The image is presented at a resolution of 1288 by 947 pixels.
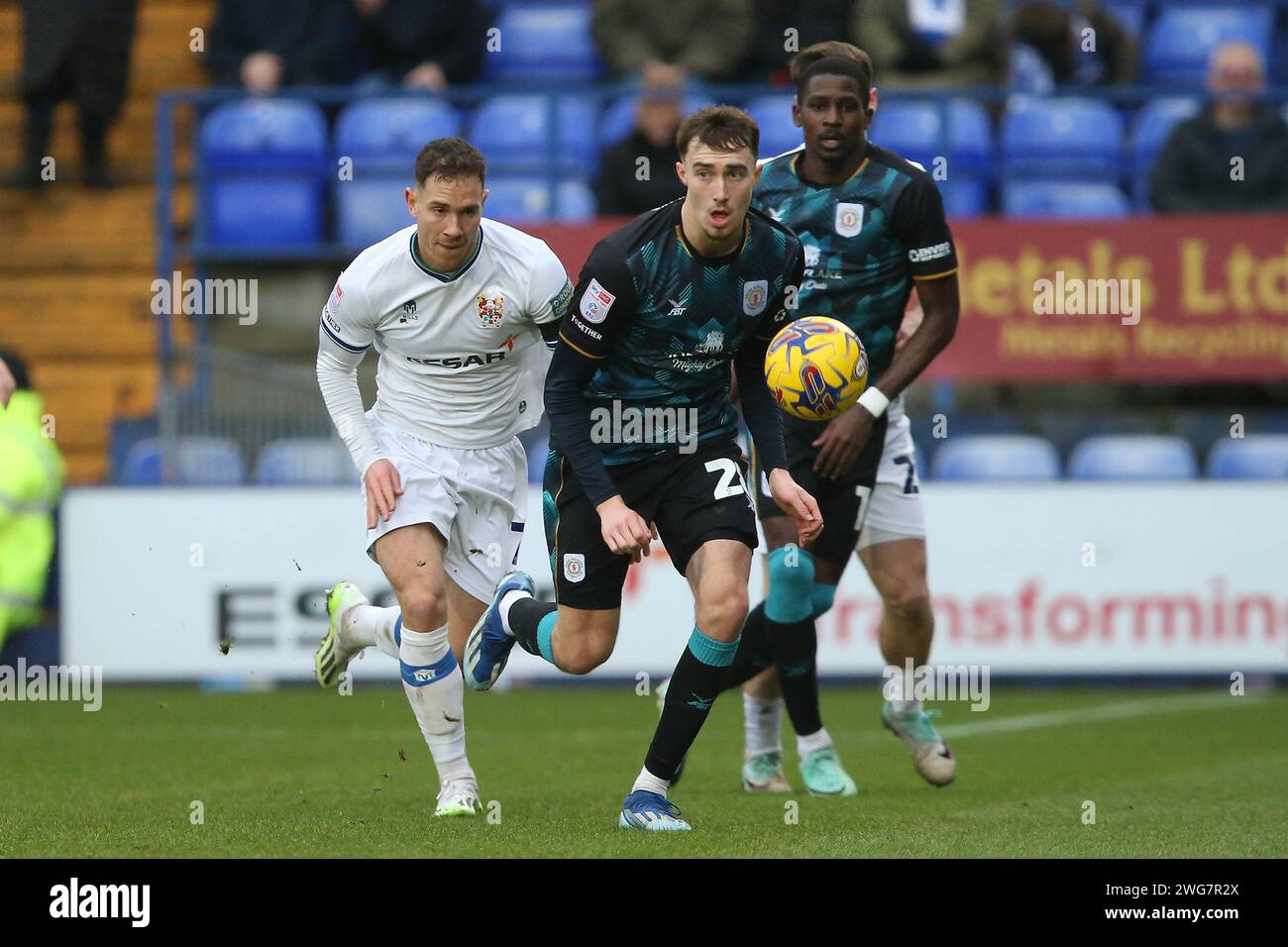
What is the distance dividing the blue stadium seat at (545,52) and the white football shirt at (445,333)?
889 cm

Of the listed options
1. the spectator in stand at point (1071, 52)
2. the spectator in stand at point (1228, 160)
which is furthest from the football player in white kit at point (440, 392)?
the spectator in stand at point (1071, 52)

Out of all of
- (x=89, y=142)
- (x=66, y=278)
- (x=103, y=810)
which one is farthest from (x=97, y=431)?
(x=103, y=810)

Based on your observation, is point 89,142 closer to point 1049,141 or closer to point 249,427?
point 249,427

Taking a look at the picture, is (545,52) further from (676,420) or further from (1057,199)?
(676,420)

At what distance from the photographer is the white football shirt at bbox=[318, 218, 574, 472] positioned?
7.07m

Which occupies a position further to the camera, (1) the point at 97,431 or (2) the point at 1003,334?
(1) the point at 97,431

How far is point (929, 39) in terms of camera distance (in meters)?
14.9

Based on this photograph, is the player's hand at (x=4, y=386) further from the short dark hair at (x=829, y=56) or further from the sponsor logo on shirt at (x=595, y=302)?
the short dark hair at (x=829, y=56)

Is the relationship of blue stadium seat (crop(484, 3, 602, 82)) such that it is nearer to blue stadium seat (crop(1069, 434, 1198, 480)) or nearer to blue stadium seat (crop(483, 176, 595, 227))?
blue stadium seat (crop(483, 176, 595, 227))

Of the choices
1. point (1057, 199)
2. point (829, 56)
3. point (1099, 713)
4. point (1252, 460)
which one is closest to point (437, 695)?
point (829, 56)

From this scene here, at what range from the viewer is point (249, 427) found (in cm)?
1301

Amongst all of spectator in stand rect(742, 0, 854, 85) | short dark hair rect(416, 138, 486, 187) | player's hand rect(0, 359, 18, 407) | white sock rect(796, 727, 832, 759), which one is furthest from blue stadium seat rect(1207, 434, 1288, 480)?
player's hand rect(0, 359, 18, 407)

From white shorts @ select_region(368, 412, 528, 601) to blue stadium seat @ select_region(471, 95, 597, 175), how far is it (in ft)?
23.2

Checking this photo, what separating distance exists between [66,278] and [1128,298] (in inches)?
313
